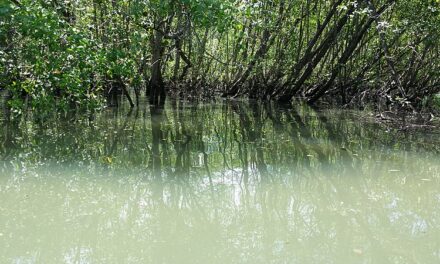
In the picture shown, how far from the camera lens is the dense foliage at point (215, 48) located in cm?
671

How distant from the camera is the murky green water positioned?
3.16 meters

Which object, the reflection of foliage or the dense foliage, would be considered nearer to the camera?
the reflection of foliage

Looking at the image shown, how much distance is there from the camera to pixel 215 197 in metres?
4.38

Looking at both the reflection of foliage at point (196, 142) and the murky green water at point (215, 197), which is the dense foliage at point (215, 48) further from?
the murky green water at point (215, 197)

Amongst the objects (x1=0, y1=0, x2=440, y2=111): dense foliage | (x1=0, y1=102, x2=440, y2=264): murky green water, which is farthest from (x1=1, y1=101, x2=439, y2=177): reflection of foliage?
(x1=0, y1=0, x2=440, y2=111): dense foliage

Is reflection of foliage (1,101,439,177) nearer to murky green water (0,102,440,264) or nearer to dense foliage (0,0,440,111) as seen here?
murky green water (0,102,440,264)

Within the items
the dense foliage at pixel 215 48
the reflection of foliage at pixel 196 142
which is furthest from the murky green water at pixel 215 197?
the dense foliage at pixel 215 48

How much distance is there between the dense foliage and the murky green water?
3.74 feet

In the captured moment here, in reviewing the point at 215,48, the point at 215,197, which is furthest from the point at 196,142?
the point at 215,48

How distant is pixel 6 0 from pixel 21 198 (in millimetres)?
2671

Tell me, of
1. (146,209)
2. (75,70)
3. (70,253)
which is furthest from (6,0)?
(70,253)

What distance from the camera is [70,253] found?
3.04 m

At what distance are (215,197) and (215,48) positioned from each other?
1319cm

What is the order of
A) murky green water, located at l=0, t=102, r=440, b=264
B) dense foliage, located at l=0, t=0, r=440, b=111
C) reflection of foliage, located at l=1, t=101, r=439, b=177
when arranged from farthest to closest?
dense foliage, located at l=0, t=0, r=440, b=111, reflection of foliage, located at l=1, t=101, r=439, b=177, murky green water, located at l=0, t=102, r=440, b=264
